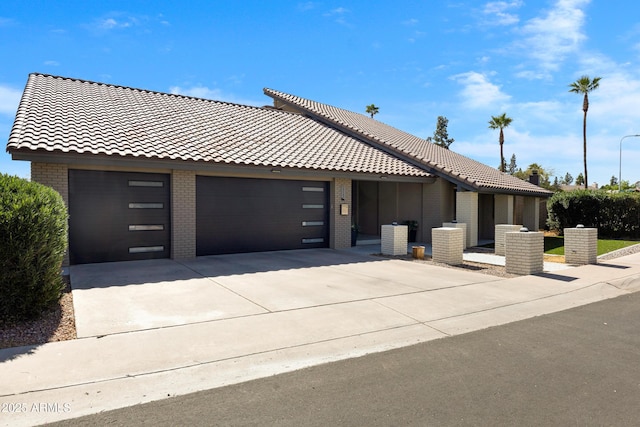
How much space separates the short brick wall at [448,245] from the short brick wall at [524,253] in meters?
1.69

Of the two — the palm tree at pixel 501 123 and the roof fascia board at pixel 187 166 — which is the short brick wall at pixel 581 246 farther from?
the palm tree at pixel 501 123

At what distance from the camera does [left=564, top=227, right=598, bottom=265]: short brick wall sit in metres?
12.7

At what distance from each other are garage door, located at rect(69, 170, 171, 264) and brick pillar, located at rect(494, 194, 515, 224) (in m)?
15.7

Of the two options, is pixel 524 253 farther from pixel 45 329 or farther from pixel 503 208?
pixel 503 208

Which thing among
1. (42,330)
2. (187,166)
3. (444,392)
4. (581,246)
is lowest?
(444,392)

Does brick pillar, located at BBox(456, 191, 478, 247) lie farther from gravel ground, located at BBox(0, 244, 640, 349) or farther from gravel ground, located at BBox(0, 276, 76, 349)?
gravel ground, located at BBox(0, 276, 76, 349)

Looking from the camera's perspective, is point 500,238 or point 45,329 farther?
point 500,238

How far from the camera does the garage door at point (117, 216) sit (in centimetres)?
1138

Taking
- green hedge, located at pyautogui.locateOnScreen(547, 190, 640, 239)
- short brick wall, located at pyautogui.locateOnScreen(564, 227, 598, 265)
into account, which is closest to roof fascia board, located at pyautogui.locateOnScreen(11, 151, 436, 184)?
short brick wall, located at pyautogui.locateOnScreen(564, 227, 598, 265)

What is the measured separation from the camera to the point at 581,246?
1280cm

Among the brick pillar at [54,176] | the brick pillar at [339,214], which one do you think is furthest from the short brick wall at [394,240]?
the brick pillar at [54,176]

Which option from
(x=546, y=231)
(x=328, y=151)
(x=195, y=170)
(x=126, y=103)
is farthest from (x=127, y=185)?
(x=546, y=231)

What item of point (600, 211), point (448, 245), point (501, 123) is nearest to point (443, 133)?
point (501, 123)

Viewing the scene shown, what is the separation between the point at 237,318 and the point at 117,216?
718 centimetres
